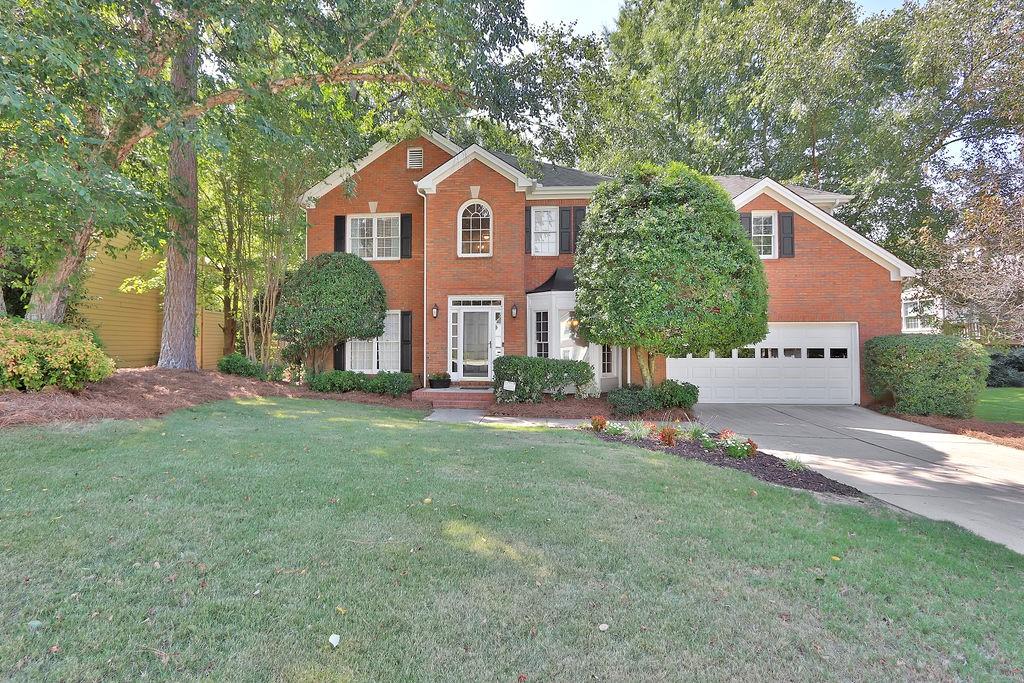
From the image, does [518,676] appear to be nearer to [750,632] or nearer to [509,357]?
[750,632]

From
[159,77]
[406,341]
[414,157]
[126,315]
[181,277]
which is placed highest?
[414,157]

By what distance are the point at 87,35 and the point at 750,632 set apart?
1032cm

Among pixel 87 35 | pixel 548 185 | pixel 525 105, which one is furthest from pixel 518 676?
pixel 548 185

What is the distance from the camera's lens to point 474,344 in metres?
12.6

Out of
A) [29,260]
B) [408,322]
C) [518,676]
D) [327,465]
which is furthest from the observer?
[408,322]

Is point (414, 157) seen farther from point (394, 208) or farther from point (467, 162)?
point (467, 162)

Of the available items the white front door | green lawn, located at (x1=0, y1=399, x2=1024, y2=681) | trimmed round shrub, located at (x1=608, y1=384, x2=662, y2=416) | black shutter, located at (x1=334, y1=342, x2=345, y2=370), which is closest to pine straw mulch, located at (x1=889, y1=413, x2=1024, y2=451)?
trimmed round shrub, located at (x1=608, y1=384, x2=662, y2=416)

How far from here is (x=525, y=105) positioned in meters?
11.1

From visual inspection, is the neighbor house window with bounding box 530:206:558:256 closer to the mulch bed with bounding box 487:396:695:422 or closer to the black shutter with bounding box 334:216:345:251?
the mulch bed with bounding box 487:396:695:422

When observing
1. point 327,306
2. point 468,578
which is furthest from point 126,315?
point 468,578

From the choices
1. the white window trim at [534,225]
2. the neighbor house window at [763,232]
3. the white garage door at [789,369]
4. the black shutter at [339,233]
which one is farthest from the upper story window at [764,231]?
the black shutter at [339,233]

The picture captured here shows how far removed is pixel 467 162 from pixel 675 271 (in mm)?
6807

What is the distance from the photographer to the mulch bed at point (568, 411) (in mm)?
9398

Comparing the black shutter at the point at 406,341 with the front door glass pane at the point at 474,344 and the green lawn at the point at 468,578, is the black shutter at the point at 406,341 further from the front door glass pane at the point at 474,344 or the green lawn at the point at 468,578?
the green lawn at the point at 468,578
